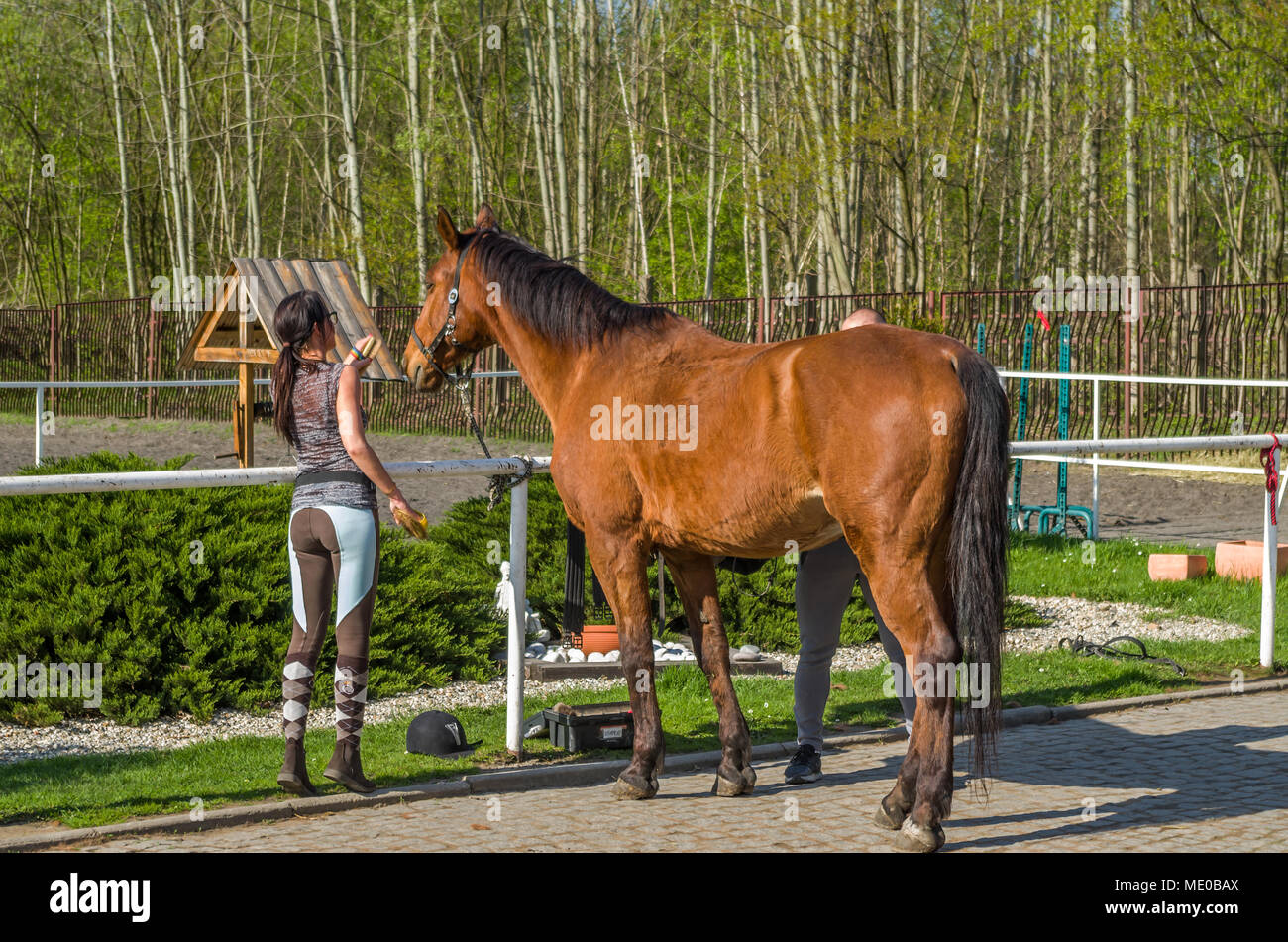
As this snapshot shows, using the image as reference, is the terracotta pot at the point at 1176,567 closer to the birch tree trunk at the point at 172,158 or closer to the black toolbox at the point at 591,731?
the black toolbox at the point at 591,731

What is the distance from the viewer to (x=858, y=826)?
536 centimetres

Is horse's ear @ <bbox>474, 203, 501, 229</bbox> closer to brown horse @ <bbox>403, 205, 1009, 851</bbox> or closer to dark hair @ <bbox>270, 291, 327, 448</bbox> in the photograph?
brown horse @ <bbox>403, 205, 1009, 851</bbox>

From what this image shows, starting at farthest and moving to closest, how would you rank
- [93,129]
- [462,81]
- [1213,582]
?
[93,129] → [462,81] → [1213,582]

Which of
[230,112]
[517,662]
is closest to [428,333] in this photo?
[517,662]

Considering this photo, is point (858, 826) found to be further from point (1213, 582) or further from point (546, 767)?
point (1213, 582)

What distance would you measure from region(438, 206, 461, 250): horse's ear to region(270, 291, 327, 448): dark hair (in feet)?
2.76

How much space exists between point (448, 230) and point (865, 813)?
304 cm

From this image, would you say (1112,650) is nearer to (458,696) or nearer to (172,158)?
(458,696)

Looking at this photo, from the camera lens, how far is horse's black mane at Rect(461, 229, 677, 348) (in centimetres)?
607

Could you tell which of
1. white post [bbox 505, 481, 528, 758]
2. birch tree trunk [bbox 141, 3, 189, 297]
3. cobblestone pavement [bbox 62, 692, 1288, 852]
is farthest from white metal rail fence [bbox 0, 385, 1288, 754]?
birch tree trunk [bbox 141, 3, 189, 297]

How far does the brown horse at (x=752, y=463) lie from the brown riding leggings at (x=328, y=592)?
922mm

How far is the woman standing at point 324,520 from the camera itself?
5543 millimetres

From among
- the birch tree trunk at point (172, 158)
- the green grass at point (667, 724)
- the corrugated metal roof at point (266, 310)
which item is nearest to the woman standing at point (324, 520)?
the green grass at point (667, 724)

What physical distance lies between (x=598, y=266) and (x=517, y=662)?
23587 millimetres
